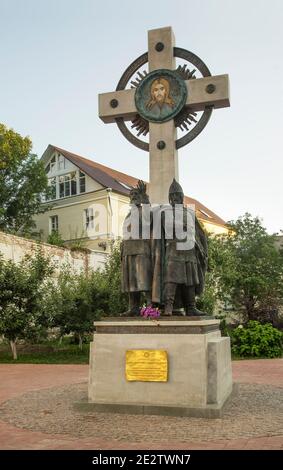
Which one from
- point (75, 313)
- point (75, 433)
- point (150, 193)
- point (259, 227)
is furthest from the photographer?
point (259, 227)

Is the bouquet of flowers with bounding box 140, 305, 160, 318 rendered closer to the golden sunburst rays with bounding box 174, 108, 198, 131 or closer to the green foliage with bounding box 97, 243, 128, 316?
the golden sunburst rays with bounding box 174, 108, 198, 131

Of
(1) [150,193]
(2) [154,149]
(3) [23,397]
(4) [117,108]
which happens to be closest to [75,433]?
(3) [23,397]

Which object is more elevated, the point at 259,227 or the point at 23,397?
the point at 259,227

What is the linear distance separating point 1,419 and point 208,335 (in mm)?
2941

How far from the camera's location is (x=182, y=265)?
7.51 m

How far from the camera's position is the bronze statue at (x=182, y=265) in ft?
24.5

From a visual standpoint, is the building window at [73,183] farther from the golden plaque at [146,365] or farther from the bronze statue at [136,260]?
the golden plaque at [146,365]

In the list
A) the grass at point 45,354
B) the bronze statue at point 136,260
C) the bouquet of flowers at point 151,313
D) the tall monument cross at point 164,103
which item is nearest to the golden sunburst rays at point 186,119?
the tall monument cross at point 164,103

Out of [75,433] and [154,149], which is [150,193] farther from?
[75,433]

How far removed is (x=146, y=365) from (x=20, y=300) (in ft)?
32.9

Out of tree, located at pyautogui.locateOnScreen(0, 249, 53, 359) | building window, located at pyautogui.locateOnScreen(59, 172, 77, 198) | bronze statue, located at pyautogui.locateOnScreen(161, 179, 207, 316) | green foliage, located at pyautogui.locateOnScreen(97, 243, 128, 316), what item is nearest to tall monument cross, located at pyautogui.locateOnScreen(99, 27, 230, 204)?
bronze statue, located at pyautogui.locateOnScreen(161, 179, 207, 316)

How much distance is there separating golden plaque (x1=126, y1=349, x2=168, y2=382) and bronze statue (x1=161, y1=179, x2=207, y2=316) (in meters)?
0.64

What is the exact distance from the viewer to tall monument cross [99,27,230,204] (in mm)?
8578

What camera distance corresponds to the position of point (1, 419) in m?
6.89
